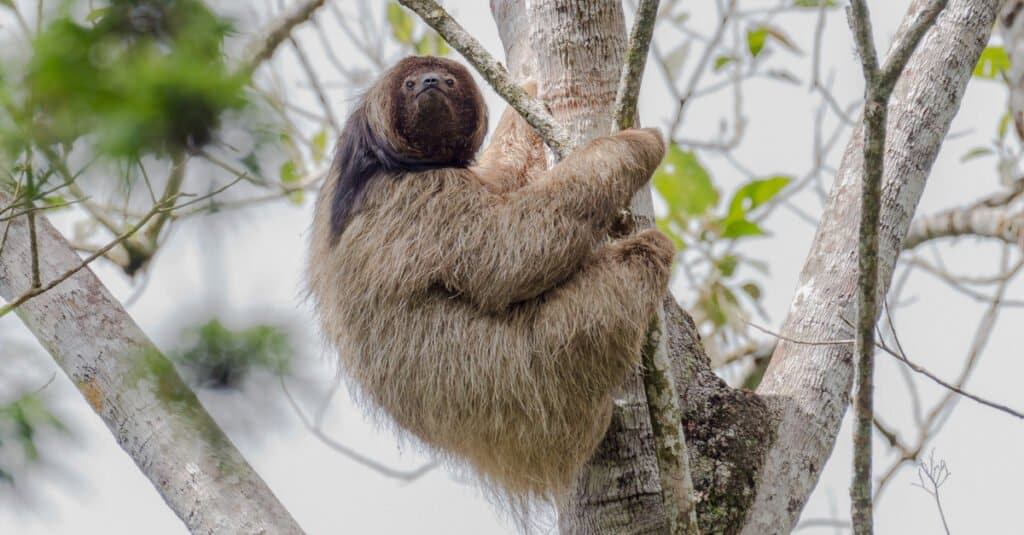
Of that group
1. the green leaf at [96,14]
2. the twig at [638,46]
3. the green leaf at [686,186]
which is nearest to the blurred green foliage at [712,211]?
the green leaf at [686,186]

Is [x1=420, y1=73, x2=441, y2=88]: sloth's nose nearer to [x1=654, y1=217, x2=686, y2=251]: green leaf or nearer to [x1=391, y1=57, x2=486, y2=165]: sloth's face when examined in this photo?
[x1=391, y1=57, x2=486, y2=165]: sloth's face

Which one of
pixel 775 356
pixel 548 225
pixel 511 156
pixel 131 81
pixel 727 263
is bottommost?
pixel 131 81

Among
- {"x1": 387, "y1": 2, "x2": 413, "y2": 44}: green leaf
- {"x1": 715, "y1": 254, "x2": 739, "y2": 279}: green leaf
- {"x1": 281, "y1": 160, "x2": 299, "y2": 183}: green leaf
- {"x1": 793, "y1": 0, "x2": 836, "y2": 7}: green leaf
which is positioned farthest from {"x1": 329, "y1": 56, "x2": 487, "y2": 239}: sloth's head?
{"x1": 387, "y1": 2, "x2": 413, "y2": 44}: green leaf

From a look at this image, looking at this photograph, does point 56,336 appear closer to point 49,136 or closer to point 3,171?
point 3,171

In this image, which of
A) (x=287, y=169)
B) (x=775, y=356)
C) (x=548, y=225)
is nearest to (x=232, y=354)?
(x=287, y=169)

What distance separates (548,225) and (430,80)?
1.46 meters

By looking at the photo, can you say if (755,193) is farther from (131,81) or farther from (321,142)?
(131,81)

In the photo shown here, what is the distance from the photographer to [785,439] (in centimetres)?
607

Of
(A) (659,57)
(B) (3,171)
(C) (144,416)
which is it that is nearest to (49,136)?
(B) (3,171)

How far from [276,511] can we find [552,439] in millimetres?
1523

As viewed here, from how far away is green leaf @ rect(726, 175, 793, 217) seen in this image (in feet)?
27.5

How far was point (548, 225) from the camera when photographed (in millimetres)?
5793

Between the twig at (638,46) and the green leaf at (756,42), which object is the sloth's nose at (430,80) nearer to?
the twig at (638,46)

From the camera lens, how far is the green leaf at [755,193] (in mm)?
8375
